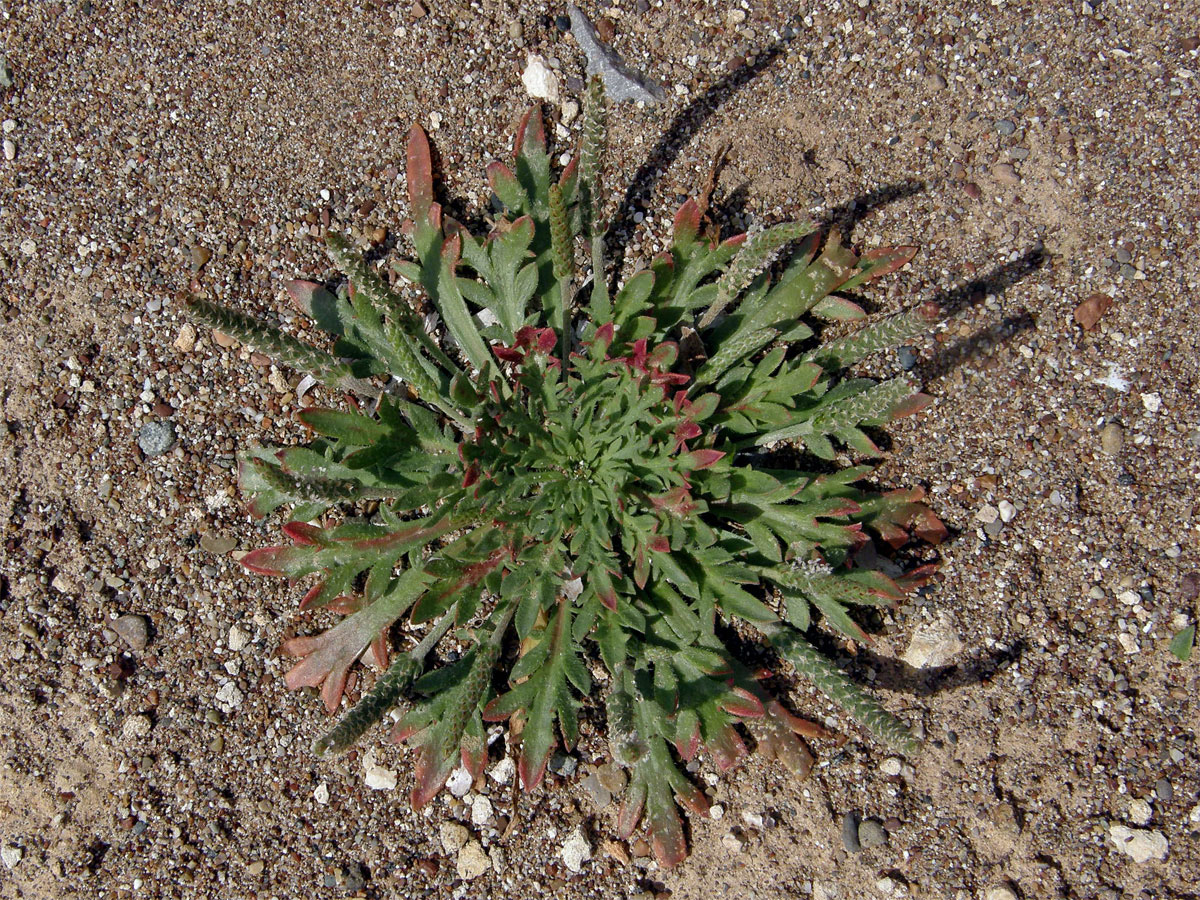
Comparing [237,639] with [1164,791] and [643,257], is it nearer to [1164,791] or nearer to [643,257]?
[643,257]

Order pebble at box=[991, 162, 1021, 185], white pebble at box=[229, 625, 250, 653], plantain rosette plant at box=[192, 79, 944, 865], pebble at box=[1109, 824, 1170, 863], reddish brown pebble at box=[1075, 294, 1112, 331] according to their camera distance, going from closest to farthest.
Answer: plantain rosette plant at box=[192, 79, 944, 865] → pebble at box=[1109, 824, 1170, 863] → white pebble at box=[229, 625, 250, 653] → reddish brown pebble at box=[1075, 294, 1112, 331] → pebble at box=[991, 162, 1021, 185]

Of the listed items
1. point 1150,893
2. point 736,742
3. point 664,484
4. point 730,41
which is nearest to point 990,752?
point 1150,893

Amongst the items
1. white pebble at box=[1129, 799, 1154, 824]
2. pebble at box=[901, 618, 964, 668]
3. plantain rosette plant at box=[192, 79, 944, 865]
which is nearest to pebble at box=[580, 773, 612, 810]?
plantain rosette plant at box=[192, 79, 944, 865]

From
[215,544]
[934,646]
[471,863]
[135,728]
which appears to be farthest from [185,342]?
[934,646]

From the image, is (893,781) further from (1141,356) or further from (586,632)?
(1141,356)

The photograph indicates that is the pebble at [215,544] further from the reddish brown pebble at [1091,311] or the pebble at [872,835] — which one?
the reddish brown pebble at [1091,311]

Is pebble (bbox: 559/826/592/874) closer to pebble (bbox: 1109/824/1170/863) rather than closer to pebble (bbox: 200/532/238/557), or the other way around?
pebble (bbox: 200/532/238/557)
